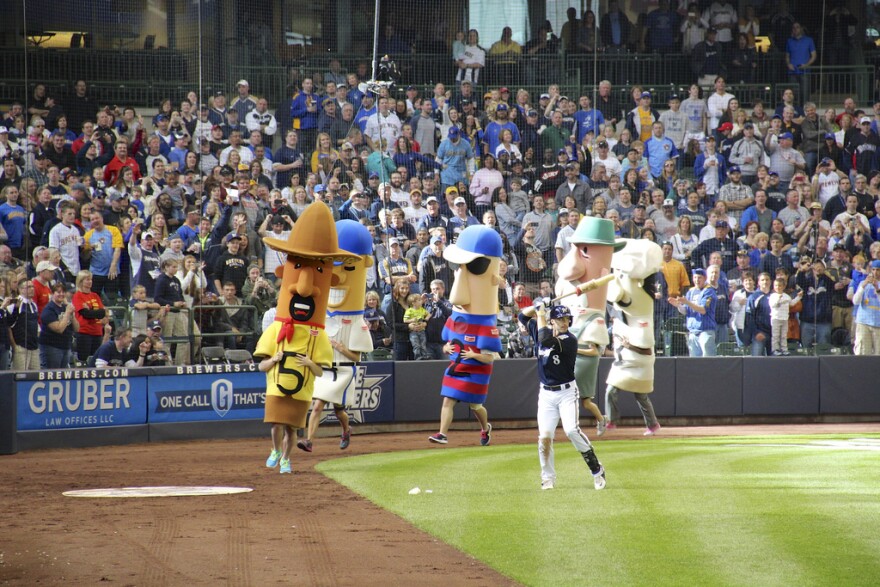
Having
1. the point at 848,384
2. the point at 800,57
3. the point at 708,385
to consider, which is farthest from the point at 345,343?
the point at 800,57

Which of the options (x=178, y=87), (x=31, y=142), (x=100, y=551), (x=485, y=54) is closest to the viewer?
(x=100, y=551)

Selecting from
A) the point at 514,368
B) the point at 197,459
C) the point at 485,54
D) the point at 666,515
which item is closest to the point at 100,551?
the point at 666,515

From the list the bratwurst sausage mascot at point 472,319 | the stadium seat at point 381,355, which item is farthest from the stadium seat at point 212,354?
the bratwurst sausage mascot at point 472,319

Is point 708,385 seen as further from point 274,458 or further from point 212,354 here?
point 274,458

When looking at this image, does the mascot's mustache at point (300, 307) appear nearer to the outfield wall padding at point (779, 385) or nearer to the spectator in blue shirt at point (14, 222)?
the spectator in blue shirt at point (14, 222)

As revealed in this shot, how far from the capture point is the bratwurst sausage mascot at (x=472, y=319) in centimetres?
1421

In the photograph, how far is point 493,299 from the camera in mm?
14508

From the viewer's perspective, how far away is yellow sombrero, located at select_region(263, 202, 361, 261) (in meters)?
11.8

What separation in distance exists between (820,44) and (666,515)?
1549cm

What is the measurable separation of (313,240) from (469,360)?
331cm

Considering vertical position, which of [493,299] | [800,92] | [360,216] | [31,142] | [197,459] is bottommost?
[197,459]

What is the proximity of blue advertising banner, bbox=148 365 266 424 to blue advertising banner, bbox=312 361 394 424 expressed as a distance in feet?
4.43

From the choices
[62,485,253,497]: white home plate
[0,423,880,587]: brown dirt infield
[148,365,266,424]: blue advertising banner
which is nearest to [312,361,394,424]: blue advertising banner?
[148,365,266,424]: blue advertising banner

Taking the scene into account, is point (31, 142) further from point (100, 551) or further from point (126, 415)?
point (100, 551)
